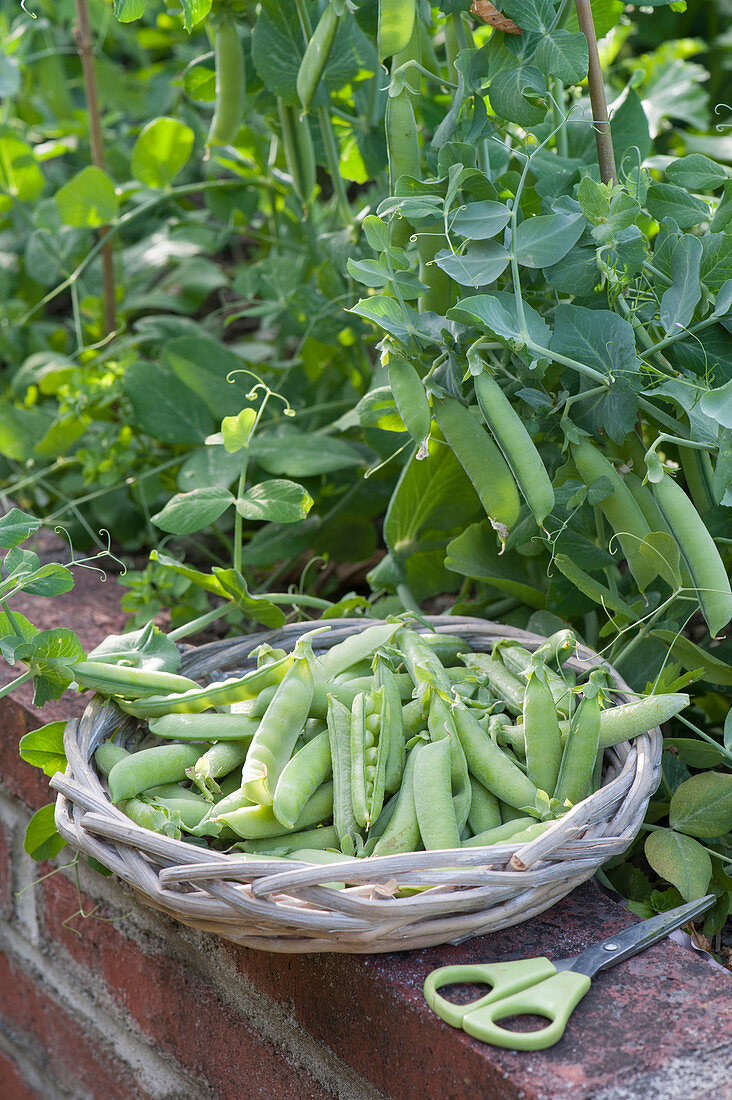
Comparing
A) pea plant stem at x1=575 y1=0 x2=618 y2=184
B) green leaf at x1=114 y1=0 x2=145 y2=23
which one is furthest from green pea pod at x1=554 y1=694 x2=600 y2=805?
green leaf at x1=114 y1=0 x2=145 y2=23

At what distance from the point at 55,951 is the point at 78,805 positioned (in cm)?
49

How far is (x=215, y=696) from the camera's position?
0.80 meters

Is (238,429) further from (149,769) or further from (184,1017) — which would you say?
(184,1017)

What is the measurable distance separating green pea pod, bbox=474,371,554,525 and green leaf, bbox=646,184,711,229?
26 cm

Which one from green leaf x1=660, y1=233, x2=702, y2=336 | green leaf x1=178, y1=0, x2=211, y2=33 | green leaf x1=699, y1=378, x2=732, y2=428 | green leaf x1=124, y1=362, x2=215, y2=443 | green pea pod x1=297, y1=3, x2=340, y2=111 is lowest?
green leaf x1=124, y1=362, x2=215, y2=443

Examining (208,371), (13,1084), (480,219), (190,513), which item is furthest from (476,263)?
(13,1084)

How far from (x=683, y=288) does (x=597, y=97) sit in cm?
18

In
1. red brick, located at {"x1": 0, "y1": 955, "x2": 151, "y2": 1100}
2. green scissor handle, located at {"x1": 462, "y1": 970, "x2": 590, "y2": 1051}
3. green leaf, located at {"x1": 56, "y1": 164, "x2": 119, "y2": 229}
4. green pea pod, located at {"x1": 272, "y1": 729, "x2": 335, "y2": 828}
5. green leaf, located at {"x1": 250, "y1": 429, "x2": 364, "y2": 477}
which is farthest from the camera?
green leaf, located at {"x1": 56, "y1": 164, "x2": 119, "y2": 229}

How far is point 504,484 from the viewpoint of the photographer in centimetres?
78

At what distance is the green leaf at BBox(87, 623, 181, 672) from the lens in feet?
2.78

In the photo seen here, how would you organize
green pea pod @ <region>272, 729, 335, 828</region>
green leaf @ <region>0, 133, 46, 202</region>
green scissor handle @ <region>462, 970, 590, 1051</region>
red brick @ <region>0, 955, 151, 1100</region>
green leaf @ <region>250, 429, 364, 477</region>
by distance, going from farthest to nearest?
green leaf @ <region>0, 133, 46, 202</region> → green leaf @ <region>250, 429, 364, 477</region> → red brick @ <region>0, 955, 151, 1100</region> → green pea pod @ <region>272, 729, 335, 828</region> → green scissor handle @ <region>462, 970, 590, 1051</region>

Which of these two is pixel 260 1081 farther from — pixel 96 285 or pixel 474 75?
pixel 96 285

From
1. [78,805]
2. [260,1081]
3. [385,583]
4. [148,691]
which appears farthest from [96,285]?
[260,1081]

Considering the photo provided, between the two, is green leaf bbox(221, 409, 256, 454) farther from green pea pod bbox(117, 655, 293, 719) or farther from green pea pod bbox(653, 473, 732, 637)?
green pea pod bbox(653, 473, 732, 637)
